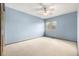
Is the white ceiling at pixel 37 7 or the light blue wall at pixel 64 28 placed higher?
the white ceiling at pixel 37 7

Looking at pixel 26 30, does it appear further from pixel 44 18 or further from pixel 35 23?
pixel 44 18

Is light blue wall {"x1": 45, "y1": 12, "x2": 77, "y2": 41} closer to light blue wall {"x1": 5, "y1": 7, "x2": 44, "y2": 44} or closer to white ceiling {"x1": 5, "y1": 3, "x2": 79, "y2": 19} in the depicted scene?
white ceiling {"x1": 5, "y1": 3, "x2": 79, "y2": 19}

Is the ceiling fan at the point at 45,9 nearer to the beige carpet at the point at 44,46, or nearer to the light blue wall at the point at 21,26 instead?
the light blue wall at the point at 21,26

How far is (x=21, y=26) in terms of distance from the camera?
5.41 ft

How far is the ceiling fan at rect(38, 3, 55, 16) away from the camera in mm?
1511

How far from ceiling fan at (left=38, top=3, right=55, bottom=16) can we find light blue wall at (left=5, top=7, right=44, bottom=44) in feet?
0.58

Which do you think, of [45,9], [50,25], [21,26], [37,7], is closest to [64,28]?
[50,25]

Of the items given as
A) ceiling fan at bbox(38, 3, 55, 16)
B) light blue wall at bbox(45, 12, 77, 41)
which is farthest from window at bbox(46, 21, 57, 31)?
ceiling fan at bbox(38, 3, 55, 16)

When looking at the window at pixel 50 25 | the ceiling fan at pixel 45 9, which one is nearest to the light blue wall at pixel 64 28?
the window at pixel 50 25

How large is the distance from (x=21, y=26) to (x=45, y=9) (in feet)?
1.90

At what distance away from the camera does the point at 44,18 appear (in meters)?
1.71

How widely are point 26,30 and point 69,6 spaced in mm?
935

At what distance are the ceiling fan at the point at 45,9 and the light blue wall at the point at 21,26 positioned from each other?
0.58 ft

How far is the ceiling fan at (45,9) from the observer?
1.51 meters
